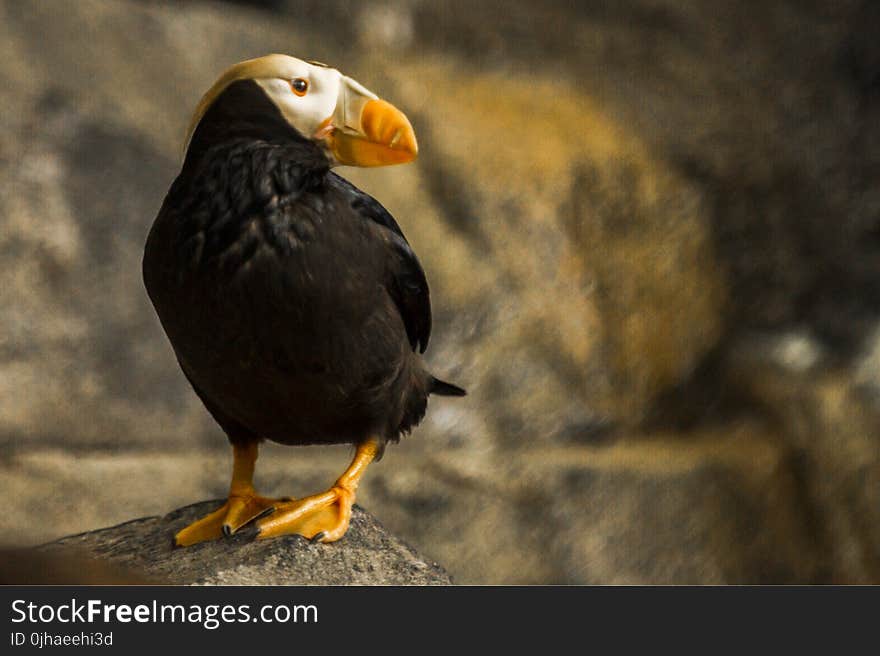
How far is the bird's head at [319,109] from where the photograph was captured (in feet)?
5.58

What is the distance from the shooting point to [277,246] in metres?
1.70

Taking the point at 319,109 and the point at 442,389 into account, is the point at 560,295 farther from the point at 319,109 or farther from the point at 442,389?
the point at 319,109

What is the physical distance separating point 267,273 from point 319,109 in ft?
0.82

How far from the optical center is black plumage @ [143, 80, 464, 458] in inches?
66.9

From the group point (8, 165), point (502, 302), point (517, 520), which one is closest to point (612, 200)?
point (502, 302)

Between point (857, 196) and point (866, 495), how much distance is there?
37.8 inches

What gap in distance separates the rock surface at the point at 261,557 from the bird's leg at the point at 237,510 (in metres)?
0.03

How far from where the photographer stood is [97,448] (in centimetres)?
348

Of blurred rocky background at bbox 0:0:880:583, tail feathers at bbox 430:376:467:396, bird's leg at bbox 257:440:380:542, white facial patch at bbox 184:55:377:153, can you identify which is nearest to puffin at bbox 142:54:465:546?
white facial patch at bbox 184:55:377:153

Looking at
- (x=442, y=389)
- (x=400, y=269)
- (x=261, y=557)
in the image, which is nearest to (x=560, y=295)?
(x=442, y=389)

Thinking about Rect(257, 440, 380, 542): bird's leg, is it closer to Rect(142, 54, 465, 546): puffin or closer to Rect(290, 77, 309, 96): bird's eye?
Rect(142, 54, 465, 546): puffin

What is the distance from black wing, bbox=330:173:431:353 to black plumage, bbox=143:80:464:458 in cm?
2

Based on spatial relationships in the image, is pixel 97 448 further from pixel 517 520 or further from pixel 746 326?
pixel 746 326

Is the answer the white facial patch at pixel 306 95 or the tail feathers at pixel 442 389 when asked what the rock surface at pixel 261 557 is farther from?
the white facial patch at pixel 306 95
